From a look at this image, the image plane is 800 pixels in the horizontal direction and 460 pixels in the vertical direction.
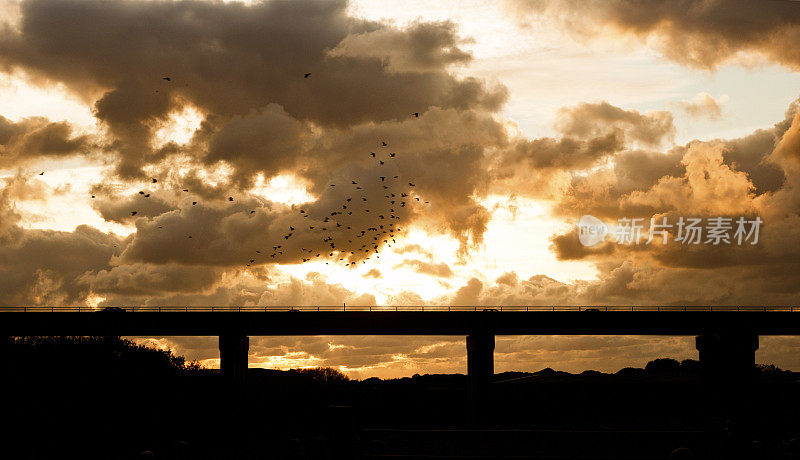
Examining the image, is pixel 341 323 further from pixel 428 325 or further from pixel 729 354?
pixel 729 354

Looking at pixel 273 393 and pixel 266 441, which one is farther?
pixel 273 393

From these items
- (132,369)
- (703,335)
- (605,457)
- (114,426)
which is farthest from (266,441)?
(703,335)

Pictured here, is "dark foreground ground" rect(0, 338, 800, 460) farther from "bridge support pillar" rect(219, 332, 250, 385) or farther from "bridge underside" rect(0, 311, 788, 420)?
"bridge underside" rect(0, 311, 788, 420)

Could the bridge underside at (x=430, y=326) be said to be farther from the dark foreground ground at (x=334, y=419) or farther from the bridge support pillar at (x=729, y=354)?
the dark foreground ground at (x=334, y=419)

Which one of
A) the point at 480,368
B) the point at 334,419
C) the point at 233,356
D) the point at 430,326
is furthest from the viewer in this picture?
the point at 430,326

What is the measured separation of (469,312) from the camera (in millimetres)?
88500

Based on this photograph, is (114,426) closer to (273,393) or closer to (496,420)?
(496,420)

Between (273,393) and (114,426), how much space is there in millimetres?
45003

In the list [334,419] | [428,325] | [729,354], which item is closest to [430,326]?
[428,325]

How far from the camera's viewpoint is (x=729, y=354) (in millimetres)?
89625

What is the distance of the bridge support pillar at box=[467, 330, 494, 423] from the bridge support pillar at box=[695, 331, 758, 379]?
26910 mm

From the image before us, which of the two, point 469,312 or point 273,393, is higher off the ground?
point 469,312

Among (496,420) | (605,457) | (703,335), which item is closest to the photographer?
(605,457)

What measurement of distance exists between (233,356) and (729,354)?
5930 cm
